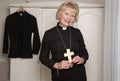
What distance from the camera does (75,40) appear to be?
1999mm

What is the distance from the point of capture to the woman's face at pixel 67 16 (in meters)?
1.91

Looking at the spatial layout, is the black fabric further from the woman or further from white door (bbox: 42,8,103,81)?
white door (bbox: 42,8,103,81)

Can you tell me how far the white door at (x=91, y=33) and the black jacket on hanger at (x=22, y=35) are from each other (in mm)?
170

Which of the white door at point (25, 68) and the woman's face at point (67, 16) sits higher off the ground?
the woman's face at point (67, 16)

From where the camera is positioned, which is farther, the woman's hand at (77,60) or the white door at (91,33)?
the white door at (91,33)

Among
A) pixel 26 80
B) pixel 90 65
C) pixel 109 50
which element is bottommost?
pixel 26 80

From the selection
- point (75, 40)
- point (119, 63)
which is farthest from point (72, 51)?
point (119, 63)

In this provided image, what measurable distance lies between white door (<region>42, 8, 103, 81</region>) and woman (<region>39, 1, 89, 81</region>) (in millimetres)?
671

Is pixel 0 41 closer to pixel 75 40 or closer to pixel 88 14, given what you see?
pixel 88 14

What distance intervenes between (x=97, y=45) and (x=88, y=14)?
0.36 meters

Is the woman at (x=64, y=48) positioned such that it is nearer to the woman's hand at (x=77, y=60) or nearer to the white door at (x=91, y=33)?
the woman's hand at (x=77, y=60)

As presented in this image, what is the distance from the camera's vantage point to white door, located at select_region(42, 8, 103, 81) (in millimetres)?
2635

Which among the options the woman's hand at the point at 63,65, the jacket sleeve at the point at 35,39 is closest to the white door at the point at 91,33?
the jacket sleeve at the point at 35,39

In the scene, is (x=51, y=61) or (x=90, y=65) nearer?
(x=51, y=61)
